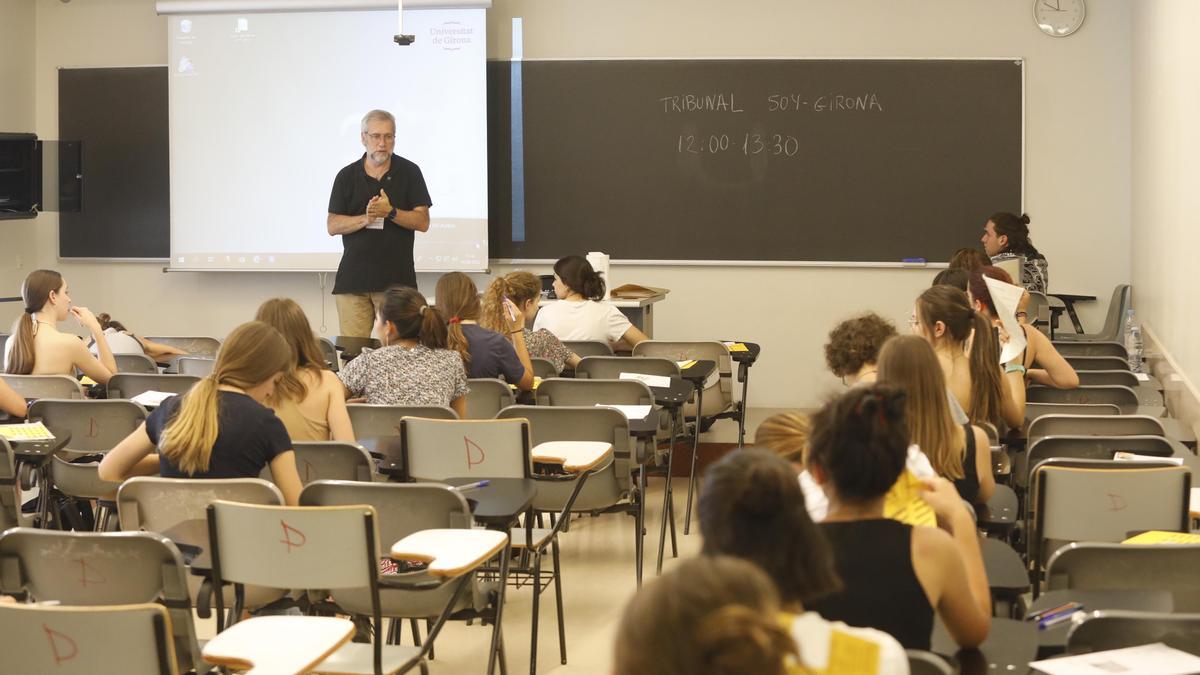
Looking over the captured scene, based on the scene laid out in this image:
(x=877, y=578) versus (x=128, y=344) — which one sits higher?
(x=128, y=344)

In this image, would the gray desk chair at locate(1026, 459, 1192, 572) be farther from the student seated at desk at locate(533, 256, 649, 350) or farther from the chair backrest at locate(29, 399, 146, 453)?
the student seated at desk at locate(533, 256, 649, 350)

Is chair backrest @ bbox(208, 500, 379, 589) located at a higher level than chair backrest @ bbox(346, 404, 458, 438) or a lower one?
lower

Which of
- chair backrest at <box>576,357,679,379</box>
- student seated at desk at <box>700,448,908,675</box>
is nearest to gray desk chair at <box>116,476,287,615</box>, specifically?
student seated at desk at <box>700,448,908,675</box>

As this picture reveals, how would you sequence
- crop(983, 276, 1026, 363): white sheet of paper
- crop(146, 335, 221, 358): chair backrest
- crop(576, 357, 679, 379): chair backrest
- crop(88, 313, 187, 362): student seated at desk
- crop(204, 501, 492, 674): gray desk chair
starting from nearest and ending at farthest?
crop(204, 501, 492, 674): gray desk chair
crop(983, 276, 1026, 363): white sheet of paper
crop(576, 357, 679, 379): chair backrest
crop(88, 313, 187, 362): student seated at desk
crop(146, 335, 221, 358): chair backrest

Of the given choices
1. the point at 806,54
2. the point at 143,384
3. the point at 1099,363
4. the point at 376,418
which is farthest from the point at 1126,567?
the point at 806,54

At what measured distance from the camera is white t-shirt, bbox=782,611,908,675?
166cm

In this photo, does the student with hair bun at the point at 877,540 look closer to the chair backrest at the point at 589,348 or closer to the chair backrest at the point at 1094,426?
the chair backrest at the point at 1094,426

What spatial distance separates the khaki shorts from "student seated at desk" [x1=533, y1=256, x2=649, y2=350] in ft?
4.57

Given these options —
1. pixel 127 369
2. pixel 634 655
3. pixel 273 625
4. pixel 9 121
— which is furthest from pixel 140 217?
pixel 634 655

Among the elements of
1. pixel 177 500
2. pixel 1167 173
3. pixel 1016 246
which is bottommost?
pixel 177 500

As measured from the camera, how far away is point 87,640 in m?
2.34

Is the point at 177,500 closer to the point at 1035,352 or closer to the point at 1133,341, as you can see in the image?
the point at 1035,352

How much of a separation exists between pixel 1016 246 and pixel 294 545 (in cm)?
628

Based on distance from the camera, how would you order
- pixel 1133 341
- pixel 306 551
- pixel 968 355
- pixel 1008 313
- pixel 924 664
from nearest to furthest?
pixel 924 664 → pixel 306 551 → pixel 968 355 → pixel 1008 313 → pixel 1133 341
